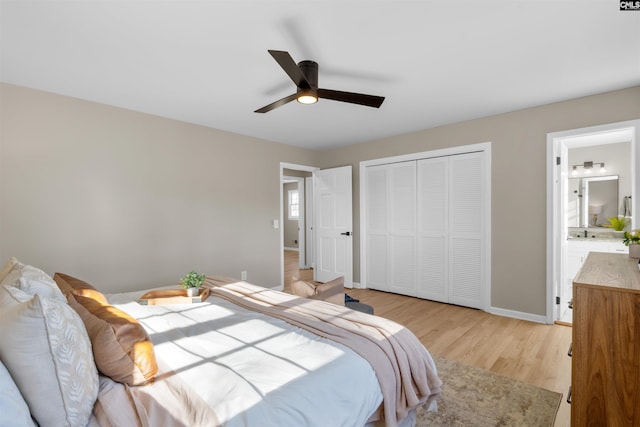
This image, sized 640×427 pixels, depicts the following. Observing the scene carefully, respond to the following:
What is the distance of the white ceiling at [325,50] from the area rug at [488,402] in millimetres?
2470

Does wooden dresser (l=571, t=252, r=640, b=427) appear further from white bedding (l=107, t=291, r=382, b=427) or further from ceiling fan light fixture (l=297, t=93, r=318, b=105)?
ceiling fan light fixture (l=297, t=93, r=318, b=105)

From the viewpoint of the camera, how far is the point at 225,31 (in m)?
2.01

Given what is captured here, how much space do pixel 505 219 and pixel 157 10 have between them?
3936 millimetres

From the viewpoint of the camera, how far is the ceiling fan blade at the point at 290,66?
1.80 metres

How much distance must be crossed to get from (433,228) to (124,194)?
3918 millimetres

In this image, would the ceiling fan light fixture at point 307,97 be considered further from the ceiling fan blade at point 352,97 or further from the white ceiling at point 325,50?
the white ceiling at point 325,50

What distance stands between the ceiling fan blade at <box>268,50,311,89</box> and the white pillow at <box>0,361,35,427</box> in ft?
5.75

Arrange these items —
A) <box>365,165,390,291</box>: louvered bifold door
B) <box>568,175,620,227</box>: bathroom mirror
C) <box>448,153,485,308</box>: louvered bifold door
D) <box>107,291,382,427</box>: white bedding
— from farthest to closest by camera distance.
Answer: <box>365,165,390,291</box>: louvered bifold door → <box>568,175,620,227</box>: bathroom mirror → <box>448,153,485,308</box>: louvered bifold door → <box>107,291,382,427</box>: white bedding

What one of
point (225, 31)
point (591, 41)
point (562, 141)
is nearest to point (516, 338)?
point (562, 141)

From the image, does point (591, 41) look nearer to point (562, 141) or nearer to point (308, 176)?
point (562, 141)

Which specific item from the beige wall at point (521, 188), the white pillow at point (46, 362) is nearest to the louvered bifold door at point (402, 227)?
the beige wall at point (521, 188)

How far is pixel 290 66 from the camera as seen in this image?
195 centimetres

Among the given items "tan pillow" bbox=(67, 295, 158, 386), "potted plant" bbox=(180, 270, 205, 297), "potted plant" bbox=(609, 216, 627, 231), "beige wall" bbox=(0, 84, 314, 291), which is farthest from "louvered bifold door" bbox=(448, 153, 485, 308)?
"tan pillow" bbox=(67, 295, 158, 386)

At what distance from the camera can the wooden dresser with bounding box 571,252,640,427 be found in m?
1.37
